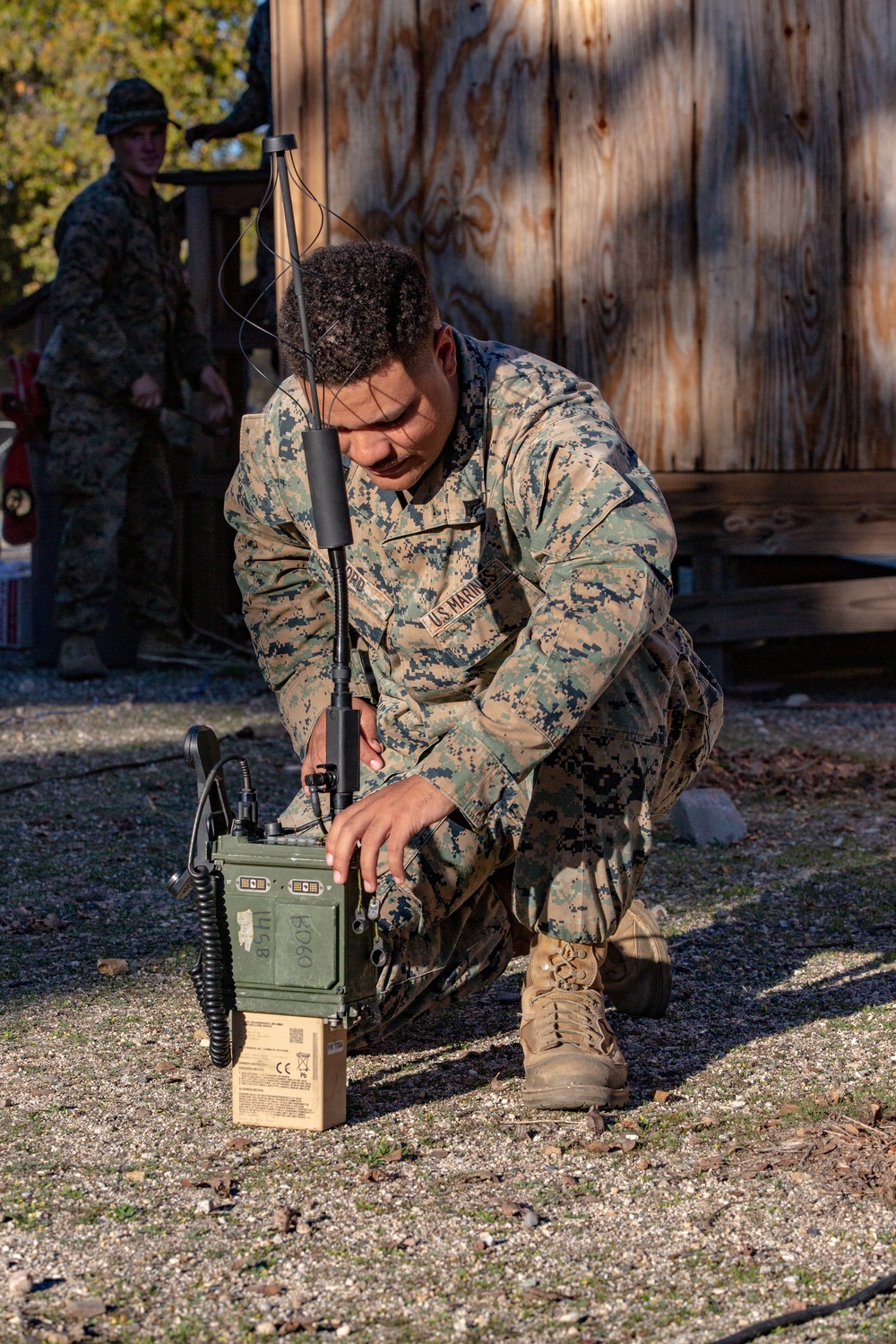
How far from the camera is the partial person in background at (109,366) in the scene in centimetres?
727

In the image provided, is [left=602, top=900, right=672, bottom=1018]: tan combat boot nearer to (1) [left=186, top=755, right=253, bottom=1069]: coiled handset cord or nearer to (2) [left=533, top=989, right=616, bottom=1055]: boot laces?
(2) [left=533, top=989, right=616, bottom=1055]: boot laces

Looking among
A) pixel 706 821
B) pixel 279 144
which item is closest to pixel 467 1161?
pixel 279 144

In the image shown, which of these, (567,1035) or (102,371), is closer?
(567,1035)

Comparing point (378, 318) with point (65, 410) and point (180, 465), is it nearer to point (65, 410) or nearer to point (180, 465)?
point (65, 410)

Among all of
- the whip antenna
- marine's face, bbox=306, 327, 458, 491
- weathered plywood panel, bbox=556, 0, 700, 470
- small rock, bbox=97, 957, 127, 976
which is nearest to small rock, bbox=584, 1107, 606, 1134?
the whip antenna

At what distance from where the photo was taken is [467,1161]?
226 cm

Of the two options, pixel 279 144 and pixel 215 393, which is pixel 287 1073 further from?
pixel 215 393

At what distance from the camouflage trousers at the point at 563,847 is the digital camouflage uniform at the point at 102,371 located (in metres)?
5.01

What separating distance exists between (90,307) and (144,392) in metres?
0.48

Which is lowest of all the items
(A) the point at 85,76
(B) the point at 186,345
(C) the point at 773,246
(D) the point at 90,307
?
Answer: (B) the point at 186,345

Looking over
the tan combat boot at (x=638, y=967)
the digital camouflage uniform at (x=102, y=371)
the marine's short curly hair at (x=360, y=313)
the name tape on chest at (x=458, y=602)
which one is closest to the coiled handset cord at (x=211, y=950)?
the name tape on chest at (x=458, y=602)

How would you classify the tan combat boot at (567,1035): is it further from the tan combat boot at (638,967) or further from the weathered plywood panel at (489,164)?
the weathered plywood panel at (489,164)

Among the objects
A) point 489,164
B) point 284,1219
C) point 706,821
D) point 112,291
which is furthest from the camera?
point 112,291

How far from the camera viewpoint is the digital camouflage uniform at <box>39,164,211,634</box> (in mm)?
7266
